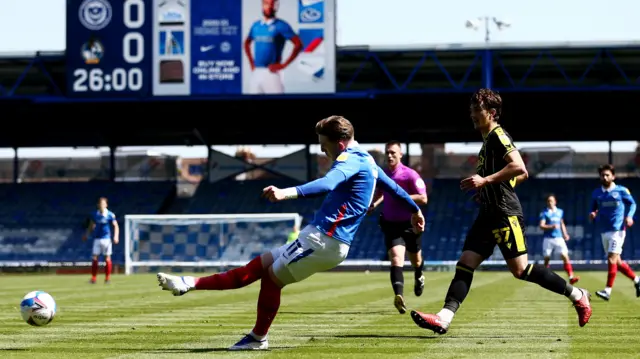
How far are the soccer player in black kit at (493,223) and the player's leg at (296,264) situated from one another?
127 centimetres

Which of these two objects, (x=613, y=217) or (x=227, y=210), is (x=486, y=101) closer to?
(x=613, y=217)

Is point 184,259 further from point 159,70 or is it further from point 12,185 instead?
point 12,185

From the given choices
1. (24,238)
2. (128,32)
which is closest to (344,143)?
(128,32)

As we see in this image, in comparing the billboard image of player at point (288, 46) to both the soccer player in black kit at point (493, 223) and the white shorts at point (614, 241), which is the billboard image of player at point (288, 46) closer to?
the white shorts at point (614, 241)

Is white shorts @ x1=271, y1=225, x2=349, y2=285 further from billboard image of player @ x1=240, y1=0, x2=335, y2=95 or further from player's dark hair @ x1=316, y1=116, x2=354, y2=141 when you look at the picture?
billboard image of player @ x1=240, y1=0, x2=335, y2=95

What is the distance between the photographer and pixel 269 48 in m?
38.2

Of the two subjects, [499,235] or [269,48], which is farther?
[269,48]

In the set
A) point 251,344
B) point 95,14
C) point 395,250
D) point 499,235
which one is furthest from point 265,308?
point 95,14

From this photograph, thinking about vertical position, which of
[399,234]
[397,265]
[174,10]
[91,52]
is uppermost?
[174,10]

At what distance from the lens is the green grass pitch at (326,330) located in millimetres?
8367

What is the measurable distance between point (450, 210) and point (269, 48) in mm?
12131

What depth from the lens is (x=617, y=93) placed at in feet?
137

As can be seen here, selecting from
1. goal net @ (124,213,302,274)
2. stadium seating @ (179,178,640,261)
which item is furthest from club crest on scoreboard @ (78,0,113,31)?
stadium seating @ (179,178,640,261)

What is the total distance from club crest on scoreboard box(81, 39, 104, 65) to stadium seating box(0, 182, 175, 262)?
799cm
